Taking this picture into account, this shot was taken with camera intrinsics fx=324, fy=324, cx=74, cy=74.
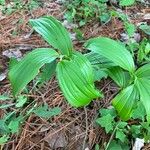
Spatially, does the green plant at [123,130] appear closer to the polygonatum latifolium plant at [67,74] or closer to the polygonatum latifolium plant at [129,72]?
the polygonatum latifolium plant at [129,72]

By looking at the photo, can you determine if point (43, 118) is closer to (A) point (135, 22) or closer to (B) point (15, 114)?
(B) point (15, 114)

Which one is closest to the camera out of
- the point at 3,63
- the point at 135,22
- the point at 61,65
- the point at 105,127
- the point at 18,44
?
the point at 61,65

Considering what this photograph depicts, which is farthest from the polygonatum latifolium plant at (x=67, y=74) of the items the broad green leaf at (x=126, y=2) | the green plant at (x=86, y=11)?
the broad green leaf at (x=126, y=2)

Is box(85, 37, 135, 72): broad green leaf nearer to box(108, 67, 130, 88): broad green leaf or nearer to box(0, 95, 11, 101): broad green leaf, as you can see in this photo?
box(108, 67, 130, 88): broad green leaf

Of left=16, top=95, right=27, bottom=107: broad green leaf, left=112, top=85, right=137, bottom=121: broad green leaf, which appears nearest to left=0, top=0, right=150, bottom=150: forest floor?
left=16, top=95, right=27, bottom=107: broad green leaf

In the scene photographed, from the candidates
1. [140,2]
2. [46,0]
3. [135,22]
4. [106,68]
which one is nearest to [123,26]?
[135,22]

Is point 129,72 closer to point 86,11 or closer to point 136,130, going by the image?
point 136,130

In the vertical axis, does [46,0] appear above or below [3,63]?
above

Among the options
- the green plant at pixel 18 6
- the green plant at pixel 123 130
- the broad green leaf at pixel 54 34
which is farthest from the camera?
the green plant at pixel 18 6
